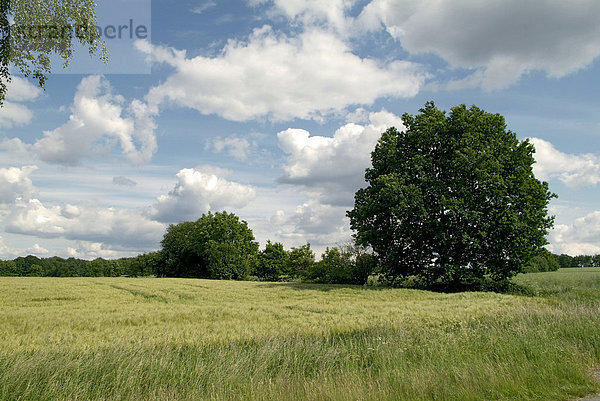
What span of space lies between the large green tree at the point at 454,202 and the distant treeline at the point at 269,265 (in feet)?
12.2

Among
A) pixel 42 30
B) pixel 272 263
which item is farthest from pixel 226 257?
pixel 42 30

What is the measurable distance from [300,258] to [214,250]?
17.3 m

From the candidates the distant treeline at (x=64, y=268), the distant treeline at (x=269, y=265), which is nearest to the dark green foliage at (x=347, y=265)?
the distant treeline at (x=269, y=265)

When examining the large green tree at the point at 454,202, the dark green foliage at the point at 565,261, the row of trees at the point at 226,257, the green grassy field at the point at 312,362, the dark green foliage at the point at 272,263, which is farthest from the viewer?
the dark green foliage at the point at 565,261

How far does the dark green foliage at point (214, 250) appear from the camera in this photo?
232 feet

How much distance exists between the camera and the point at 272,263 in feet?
239

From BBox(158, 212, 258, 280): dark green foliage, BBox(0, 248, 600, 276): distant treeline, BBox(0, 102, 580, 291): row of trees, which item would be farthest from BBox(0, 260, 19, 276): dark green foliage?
BBox(0, 102, 580, 291): row of trees

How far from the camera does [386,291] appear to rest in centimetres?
2869

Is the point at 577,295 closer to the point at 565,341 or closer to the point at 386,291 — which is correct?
the point at 386,291

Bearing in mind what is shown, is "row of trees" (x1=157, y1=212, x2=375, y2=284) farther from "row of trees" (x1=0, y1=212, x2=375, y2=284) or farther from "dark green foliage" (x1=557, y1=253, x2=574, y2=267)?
"dark green foliage" (x1=557, y1=253, x2=574, y2=267)

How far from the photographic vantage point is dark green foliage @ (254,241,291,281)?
72.9m

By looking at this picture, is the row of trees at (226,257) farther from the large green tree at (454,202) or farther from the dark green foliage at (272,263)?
the large green tree at (454,202)

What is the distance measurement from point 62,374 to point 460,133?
32.5m

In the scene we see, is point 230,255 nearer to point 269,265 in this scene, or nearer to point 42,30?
point 269,265
